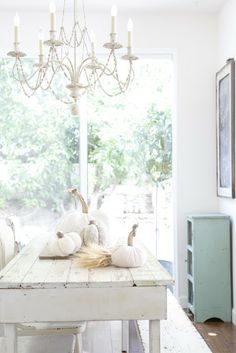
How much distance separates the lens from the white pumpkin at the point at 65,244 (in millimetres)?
2238

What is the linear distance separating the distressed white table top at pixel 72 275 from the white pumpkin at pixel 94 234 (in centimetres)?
17

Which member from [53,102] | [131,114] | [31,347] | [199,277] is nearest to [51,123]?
[53,102]

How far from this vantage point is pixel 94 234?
7.68 ft

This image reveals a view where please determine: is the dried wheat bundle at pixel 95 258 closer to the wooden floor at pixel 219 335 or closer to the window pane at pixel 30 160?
the wooden floor at pixel 219 335

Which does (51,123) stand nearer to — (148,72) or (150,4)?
(148,72)

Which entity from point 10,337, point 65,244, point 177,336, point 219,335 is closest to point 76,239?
point 65,244

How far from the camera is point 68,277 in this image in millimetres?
1884

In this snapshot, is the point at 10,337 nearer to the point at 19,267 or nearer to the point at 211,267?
the point at 19,267

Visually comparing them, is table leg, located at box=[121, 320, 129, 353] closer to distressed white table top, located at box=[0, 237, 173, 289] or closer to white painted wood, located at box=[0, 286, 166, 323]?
distressed white table top, located at box=[0, 237, 173, 289]

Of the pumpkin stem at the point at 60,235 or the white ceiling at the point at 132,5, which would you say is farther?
the white ceiling at the point at 132,5

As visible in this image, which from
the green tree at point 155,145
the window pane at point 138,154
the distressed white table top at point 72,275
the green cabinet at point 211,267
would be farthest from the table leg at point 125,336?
the green tree at point 155,145

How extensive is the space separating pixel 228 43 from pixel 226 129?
2.37 ft

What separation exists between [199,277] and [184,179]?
2.92 feet

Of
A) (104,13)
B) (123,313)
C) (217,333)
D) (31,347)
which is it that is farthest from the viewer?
(104,13)
